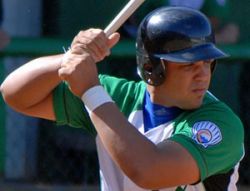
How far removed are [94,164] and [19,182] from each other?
1.58ft

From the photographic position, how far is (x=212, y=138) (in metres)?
3.30

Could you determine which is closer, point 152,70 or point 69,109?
point 152,70

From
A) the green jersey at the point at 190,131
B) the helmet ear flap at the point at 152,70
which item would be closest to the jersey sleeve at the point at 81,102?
the green jersey at the point at 190,131

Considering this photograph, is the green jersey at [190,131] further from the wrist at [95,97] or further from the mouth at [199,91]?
the wrist at [95,97]

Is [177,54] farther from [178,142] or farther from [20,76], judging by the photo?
[20,76]

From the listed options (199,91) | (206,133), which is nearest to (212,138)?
(206,133)

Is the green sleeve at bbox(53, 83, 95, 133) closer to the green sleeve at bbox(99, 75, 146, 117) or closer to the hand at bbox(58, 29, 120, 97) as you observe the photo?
the green sleeve at bbox(99, 75, 146, 117)

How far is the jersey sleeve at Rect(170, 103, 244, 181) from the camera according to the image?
3.26m

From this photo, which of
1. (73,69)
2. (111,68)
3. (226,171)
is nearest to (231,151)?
(226,171)

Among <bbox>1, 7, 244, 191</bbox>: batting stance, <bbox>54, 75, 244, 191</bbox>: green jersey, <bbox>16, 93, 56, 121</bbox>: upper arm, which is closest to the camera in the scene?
<bbox>1, 7, 244, 191</bbox>: batting stance

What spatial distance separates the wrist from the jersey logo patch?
0.31 m

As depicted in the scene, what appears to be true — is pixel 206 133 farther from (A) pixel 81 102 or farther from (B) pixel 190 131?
(A) pixel 81 102

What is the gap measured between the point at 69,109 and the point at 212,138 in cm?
60

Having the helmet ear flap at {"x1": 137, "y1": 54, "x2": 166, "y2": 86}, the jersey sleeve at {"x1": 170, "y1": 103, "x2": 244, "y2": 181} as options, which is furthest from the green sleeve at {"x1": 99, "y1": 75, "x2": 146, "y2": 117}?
the jersey sleeve at {"x1": 170, "y1": 103, "x2": 244, "y2": 181}
